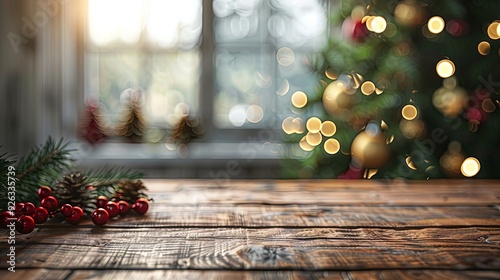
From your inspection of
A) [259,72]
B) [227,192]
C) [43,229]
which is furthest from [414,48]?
[43,229]

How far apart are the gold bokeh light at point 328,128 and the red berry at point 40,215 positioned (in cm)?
153

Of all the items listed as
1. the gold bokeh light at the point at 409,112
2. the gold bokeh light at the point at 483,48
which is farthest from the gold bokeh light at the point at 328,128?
the gold bokeh light at the point at 483,48

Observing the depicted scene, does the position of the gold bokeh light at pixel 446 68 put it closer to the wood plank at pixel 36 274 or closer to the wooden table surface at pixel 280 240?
the wooden table surface at pixel 280 240

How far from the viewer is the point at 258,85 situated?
2.94m

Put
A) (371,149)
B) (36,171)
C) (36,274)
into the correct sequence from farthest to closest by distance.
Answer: (371,149)
(36,171)
(36,274)

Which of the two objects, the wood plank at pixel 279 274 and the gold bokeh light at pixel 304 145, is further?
the gold bokeh light at pixel 304 145

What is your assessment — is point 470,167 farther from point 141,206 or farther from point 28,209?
point 28,209

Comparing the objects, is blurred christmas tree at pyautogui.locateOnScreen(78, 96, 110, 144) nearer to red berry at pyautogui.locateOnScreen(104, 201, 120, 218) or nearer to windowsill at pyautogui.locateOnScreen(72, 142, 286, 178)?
windowsill at pyautogui.locateOnScreen(72, 142, 286, 178)

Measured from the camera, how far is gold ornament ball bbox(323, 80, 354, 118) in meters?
2.17

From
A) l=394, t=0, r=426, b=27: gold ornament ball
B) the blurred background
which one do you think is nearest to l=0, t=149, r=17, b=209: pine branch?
the blurred background

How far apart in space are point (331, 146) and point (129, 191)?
4.47 ft

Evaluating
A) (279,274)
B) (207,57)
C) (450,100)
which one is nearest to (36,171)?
(279,274)

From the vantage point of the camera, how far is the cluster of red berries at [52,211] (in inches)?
30.5

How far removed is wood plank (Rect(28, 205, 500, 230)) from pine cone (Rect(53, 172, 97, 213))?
0.05 meters
